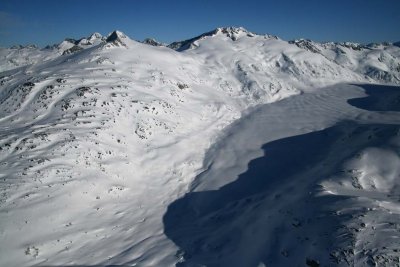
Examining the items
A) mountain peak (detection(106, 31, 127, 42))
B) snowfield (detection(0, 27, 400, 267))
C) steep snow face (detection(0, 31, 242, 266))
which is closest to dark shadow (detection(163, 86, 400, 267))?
snowfield (detection(0, 27, 400, 267))

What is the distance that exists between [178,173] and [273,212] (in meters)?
8.98

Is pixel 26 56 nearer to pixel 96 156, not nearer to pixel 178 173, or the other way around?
pixel 96 156

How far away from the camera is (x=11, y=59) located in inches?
3981

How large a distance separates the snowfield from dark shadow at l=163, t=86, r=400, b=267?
0.25 ft

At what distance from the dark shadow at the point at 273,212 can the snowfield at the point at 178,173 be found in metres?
0.08

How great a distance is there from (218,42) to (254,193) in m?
48.5

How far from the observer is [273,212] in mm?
14781

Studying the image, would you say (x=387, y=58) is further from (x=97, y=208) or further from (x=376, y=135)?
(x=97, y=208)

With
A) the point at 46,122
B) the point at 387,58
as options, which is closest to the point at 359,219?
the point at 46,122

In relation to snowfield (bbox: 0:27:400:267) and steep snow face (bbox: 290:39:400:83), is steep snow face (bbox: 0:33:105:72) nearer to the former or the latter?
steep snow face (bbox: 290:39:400:83)

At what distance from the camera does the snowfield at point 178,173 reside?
12.8 meters

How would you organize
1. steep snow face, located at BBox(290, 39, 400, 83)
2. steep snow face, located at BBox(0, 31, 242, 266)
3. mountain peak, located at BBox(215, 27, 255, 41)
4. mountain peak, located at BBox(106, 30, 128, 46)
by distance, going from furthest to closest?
steep snow face, located at BBox(290, 39, 400, 83)
mountain peak, located at BBox(215, 27, 255, 41)
mountain peak, located at BBox(106, 30, 128, 46)
steep snow face, located at BBox(0, 31, 242, 266)

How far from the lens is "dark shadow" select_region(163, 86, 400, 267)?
39.4 feet

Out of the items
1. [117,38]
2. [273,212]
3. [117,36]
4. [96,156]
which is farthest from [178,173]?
[117,36]
